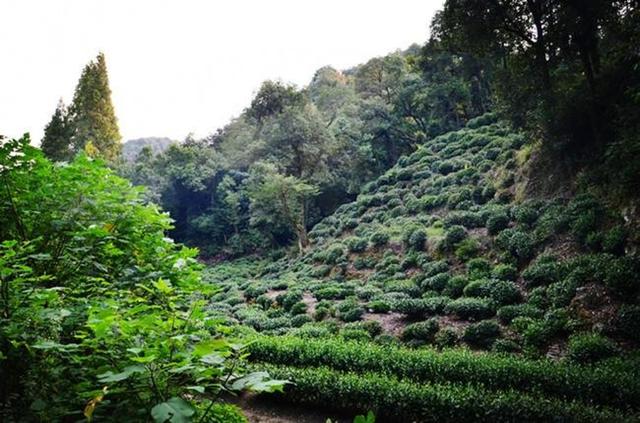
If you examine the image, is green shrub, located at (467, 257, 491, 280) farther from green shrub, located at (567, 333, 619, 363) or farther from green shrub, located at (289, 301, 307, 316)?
green shrub, located at (289, 301, 307, 316)

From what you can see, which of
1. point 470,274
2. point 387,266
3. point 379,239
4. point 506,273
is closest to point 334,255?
point 379,239

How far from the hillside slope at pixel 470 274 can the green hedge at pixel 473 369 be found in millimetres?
2118

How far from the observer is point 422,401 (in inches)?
288

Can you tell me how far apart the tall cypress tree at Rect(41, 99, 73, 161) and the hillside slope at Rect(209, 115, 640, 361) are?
16.9 m

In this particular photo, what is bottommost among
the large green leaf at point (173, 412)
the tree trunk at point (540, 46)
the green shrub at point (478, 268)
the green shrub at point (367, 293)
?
the green shrub at point (367, 293)

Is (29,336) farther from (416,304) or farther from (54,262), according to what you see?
(416,304)

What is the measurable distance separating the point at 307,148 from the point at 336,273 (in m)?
15.4

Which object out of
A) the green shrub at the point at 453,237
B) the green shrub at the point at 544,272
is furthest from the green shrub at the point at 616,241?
the green shrub at the point at 453,237

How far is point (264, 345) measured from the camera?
1085 cm

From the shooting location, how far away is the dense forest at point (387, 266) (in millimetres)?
2305

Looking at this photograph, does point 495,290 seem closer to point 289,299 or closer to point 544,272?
point 544,272

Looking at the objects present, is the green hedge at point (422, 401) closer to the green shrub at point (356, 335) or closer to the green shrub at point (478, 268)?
the green shrub at point (356, 335)

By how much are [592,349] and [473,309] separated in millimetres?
4231

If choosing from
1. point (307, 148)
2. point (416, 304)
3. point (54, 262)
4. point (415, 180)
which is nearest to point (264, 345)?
point (416, 304)
